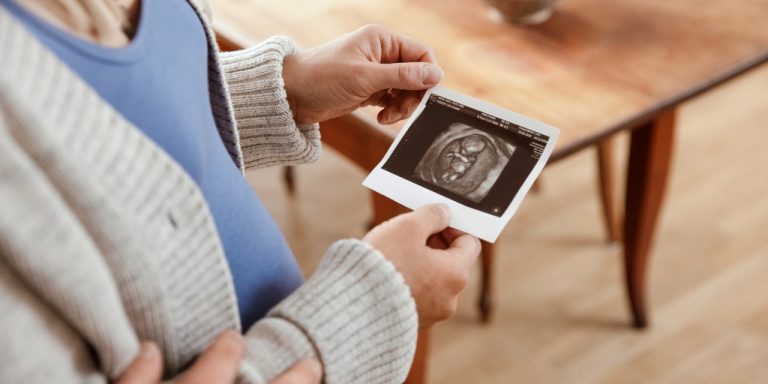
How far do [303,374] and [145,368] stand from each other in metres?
0.13

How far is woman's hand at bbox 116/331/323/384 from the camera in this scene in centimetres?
60

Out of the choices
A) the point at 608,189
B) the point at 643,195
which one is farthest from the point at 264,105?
the point at 608,189

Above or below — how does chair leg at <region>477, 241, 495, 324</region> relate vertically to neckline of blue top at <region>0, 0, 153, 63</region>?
below

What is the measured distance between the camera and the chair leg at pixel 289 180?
7.40 ft

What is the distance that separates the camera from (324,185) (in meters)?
2.36

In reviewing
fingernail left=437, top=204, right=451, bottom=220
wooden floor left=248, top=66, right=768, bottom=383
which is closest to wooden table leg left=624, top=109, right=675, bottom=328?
wooden floor left=248, top=66, right=768, bottom=383

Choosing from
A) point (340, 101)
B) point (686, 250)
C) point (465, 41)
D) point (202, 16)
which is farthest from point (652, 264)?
point (202, 16)

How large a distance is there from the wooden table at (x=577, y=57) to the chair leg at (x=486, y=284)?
295mm

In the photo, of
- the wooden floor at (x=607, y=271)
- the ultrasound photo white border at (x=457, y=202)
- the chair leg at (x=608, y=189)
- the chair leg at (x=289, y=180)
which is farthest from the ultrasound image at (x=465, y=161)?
the chair leg at (x=289, y=180)

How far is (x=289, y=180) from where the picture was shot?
2281 millimetres

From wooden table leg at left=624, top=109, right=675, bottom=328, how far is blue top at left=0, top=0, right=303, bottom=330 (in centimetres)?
91

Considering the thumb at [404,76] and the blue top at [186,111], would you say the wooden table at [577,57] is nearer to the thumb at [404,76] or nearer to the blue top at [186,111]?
the thumb at [404,76]

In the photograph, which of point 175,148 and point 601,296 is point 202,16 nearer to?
point 175,148

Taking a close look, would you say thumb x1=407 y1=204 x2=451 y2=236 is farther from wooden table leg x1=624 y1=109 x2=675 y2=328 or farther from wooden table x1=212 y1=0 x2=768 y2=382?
wooden table leg x1=624 y1=109 x2=675 y2=328
